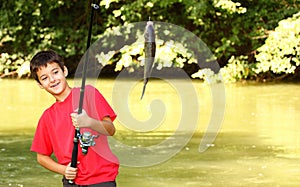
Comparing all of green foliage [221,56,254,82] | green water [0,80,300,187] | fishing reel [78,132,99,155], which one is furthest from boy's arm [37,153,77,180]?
green foliage [221,56,254,82]

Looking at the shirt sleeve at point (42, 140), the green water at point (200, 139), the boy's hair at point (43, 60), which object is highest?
the boy's hair at point (43, 60)

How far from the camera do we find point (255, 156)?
9133mm

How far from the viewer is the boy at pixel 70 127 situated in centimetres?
Result: 418

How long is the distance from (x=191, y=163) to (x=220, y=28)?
1055 centimetres

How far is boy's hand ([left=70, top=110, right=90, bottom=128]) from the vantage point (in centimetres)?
399

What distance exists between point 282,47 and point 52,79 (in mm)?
11991

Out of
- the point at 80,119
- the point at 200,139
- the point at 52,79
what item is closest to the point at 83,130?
the point at 80,119

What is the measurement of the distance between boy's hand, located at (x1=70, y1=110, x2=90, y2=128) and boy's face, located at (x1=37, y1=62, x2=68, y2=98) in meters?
0.25

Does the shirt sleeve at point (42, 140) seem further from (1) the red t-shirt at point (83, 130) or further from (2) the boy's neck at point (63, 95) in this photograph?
(2) the boy's neck at point (63, 95)

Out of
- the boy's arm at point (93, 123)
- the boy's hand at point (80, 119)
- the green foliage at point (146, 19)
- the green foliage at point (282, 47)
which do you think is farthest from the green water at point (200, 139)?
the boy's hand at point (80, 119)

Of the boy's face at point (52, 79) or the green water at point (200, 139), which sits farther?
the green water at point (200, 139)

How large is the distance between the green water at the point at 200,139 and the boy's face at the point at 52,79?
3552mm

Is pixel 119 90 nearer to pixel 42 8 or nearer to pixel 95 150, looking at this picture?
pixel 42 8

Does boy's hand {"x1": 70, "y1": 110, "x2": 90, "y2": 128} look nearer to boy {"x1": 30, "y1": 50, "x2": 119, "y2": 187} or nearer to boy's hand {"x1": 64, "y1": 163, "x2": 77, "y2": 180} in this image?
boy {"x1": 30, "y1": 50, "x2": 119, "y2": 187}
